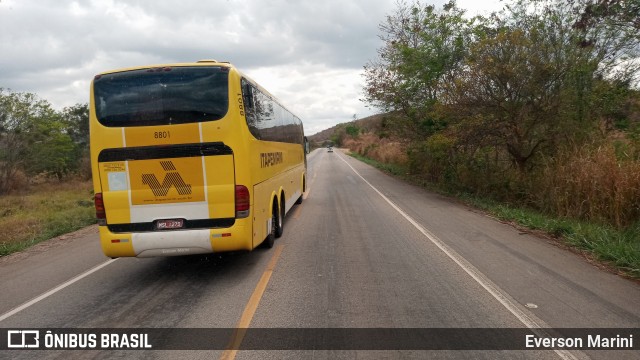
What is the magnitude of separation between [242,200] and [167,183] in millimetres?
1112

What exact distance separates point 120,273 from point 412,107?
58.0 ft

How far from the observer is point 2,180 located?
27.3m

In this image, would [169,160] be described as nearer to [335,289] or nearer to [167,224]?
[167,224]

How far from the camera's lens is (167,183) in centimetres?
611

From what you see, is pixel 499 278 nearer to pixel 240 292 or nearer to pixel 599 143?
pixel 240 292

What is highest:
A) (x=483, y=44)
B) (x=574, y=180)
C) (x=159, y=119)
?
(x=483, y=44)

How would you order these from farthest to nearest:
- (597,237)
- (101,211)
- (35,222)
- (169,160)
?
(35,222) < (597,237) < (101,211) < (169,160)

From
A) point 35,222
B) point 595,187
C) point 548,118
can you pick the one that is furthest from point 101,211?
point 548,118

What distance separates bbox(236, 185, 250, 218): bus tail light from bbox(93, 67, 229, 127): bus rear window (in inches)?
43.2

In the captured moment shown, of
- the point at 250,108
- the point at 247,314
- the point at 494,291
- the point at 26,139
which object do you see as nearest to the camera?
the point at 247,314

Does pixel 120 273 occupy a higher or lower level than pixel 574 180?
lower

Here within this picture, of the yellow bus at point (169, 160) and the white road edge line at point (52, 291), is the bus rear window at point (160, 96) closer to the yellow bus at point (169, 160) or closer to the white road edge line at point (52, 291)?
the yellow bus at point (169, 160)

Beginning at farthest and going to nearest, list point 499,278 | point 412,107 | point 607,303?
point 412,107 → point 499,278 → point 607,303

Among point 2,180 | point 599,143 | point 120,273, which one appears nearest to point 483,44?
point 599,143
